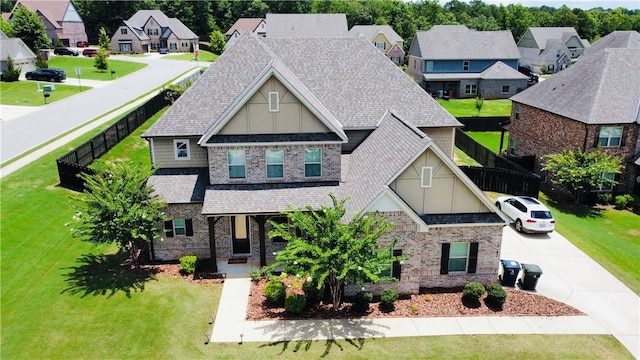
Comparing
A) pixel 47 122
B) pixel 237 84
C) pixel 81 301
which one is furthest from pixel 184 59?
pixel 81 301

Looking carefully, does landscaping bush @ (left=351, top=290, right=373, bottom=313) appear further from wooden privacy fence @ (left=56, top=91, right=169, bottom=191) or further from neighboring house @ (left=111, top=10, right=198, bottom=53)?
neighboring house @ (left=111, top=10, right=198, bottom=53)

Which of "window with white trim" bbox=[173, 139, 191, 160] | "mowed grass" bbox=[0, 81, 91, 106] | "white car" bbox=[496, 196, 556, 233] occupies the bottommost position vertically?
"white car" bbox=[496, 196, 556, 233]

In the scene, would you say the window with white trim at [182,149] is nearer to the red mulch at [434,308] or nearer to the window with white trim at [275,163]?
the window with white trim at [275,163]

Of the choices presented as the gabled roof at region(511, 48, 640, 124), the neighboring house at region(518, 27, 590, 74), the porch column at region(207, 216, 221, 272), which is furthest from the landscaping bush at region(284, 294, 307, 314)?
the neighboring house at region(518, 27, 590, 74)

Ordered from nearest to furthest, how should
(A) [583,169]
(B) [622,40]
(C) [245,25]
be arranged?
(A) [583,169]
(B) [622,40]
(C) [245,25]

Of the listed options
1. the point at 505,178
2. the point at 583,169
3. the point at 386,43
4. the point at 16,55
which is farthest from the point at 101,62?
the point at 583,169

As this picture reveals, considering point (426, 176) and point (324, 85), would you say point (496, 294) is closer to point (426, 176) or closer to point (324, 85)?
point (426, 176)

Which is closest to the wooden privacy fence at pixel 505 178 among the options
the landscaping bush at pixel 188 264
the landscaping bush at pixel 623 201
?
the landscaping bush at pixel 623 201
